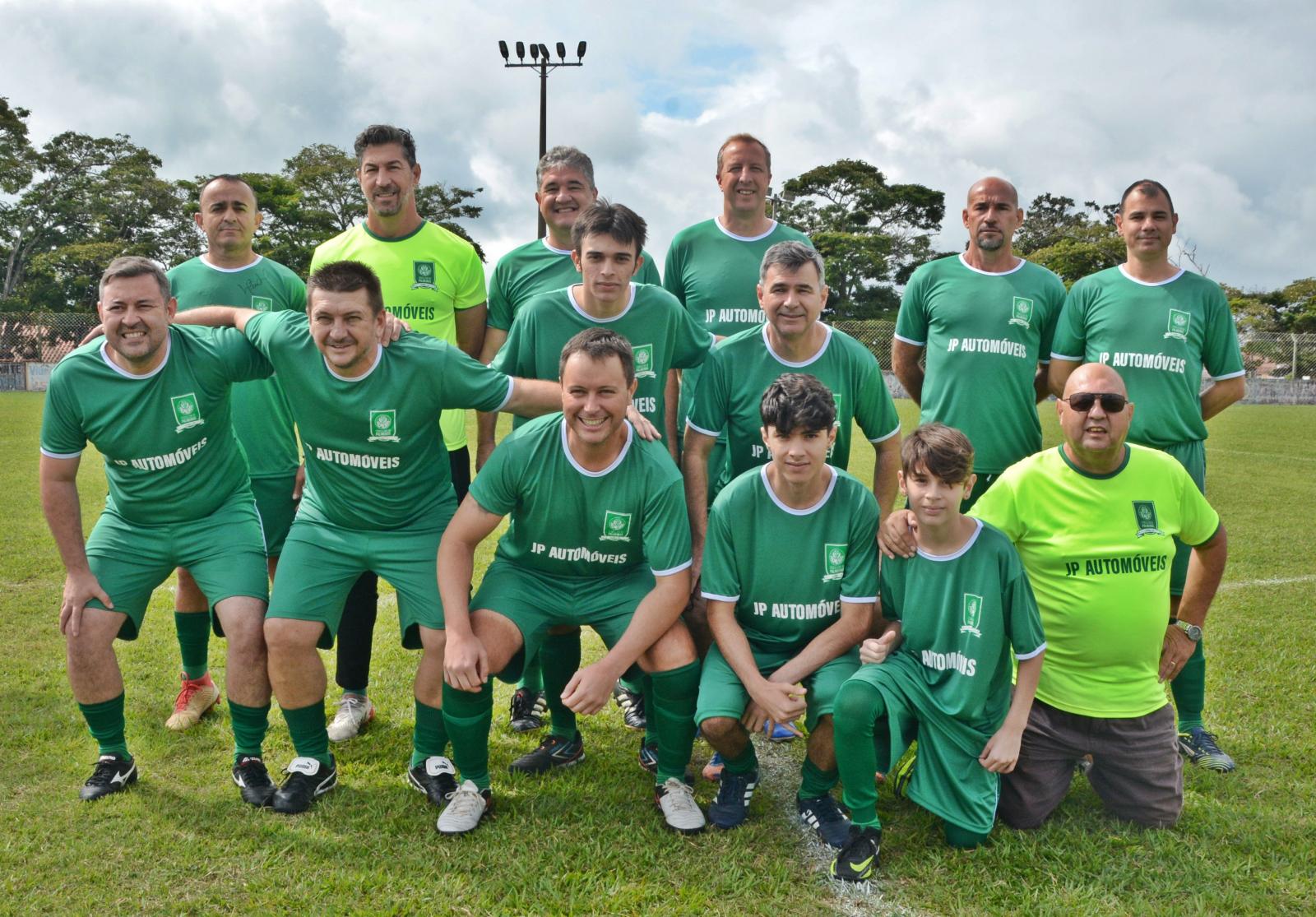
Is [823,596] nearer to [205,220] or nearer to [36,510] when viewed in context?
[205,220]

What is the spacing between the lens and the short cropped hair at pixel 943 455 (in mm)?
3061

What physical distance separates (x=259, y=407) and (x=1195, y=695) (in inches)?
169

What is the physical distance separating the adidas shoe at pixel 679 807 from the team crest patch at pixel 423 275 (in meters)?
2.44

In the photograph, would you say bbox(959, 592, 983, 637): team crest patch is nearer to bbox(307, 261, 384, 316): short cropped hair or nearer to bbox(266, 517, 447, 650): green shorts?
bbox(266, 517, 447, 650): green shorts

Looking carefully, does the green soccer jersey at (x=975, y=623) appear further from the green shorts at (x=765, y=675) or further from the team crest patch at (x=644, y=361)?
the team crest patch at (x=644, y=361)

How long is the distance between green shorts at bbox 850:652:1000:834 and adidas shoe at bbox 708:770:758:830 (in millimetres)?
478

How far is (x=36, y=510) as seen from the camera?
29.2 ft

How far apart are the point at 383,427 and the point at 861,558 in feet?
6.01

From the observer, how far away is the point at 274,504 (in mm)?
4496

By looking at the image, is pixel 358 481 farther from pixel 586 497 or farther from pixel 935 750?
pixel 935 750

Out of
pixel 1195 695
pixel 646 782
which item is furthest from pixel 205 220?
pixel 1195 695

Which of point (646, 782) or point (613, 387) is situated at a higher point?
point (613, 387)

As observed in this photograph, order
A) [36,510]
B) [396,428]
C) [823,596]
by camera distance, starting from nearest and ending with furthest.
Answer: [823,596] → [396,428] → [36,510]

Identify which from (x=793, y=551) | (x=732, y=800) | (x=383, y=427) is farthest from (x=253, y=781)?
(x=793, y=551)
